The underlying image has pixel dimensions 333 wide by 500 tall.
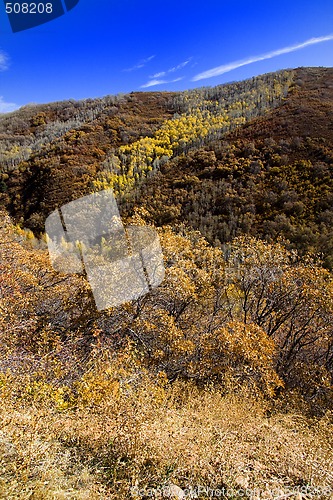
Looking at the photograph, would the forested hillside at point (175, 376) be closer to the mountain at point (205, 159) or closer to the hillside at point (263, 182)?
the hillside at point (263, 182)

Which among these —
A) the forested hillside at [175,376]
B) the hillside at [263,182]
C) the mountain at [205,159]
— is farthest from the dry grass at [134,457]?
the hillside at [263,182]

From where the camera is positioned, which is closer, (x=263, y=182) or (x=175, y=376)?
(x=175, y=376)

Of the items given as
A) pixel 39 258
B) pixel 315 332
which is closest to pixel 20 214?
pixel 39 258

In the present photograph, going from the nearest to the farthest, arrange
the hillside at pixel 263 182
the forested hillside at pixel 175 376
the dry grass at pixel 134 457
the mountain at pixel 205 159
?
the dry grass at pixel 134 457 → the forested hillside at pixel 175 376 → the hillside at pixel 263 182 → the mountain at pixel 205 159

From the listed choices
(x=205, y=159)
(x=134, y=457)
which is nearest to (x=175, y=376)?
(x=134, y=457)

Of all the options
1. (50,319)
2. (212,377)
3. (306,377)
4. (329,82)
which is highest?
(329,82)

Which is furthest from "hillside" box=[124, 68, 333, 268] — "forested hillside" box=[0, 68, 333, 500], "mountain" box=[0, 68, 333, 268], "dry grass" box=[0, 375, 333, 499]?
"dry grass" box=[0, 375, 333, 499]

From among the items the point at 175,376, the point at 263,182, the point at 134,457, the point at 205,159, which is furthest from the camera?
the point at 205,159

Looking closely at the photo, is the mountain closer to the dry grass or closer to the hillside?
the hillside

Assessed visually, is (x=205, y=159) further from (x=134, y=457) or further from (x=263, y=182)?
(x=134, y=457)

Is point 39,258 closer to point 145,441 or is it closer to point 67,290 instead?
point 67,290

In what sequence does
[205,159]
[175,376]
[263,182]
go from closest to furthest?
[175,376], [263,182], [205,159]
